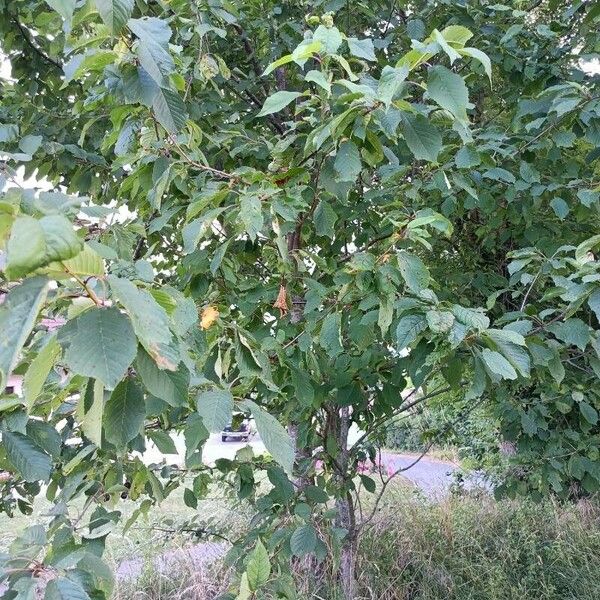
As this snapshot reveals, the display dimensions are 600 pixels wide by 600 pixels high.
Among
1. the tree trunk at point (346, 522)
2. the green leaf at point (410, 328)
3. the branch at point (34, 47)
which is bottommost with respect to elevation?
the tree trunk at point (346, 522)

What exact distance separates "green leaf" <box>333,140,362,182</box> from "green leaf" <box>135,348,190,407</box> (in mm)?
668

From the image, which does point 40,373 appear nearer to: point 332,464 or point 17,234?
point 17,234

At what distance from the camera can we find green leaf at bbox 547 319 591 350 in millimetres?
1432

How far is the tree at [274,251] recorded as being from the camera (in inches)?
28.1

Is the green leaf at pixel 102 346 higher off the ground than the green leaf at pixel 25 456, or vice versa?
the green leaf at pixel 102 346

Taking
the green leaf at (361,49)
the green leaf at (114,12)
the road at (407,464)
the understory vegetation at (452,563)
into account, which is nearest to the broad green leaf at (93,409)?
the green leaf at (114,12)

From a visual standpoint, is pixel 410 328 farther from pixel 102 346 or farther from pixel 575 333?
pixel 102 346

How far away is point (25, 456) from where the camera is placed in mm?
890

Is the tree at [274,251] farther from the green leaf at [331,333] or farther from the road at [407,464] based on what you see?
the road at [407,464]

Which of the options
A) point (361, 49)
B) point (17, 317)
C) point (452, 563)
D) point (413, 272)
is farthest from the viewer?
point (452, 563)

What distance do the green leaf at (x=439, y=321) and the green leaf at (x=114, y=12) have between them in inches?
30.0

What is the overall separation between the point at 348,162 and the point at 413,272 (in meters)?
0.30

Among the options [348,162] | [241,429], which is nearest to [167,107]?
[348,162]

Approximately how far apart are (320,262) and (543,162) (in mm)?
1094
